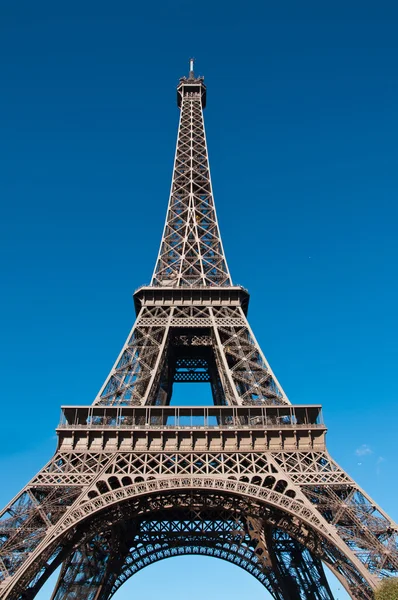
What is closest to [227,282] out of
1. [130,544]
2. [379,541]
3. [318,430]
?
[318,430]

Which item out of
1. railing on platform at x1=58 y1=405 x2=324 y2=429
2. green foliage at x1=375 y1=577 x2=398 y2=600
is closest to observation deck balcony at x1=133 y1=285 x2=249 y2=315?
railing on platform at x1=58 y1=405 x2=324 y2=429

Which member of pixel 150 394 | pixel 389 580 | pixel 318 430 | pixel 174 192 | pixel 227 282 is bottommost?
pixel 389 580

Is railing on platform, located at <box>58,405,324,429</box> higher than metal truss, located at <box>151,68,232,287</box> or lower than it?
lower

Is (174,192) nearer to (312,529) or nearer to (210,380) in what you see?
(210,380)

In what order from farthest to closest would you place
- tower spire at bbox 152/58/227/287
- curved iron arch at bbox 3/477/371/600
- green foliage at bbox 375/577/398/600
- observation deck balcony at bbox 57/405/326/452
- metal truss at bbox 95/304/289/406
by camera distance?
1. tower spire at bbox 152/58/227/287
2. metal truss at bbox 95/304/289/406
3. observation deck balcony at bbox 57/405/326/452
4. curved iron arch at bbox 3/477/371/600
5. green foliage at bbox 375/577/398/600

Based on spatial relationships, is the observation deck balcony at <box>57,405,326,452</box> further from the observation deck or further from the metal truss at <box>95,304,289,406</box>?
the observation deck

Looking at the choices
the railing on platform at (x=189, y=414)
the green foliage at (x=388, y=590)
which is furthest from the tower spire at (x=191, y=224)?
the green foliage at (x=388, y=590)
